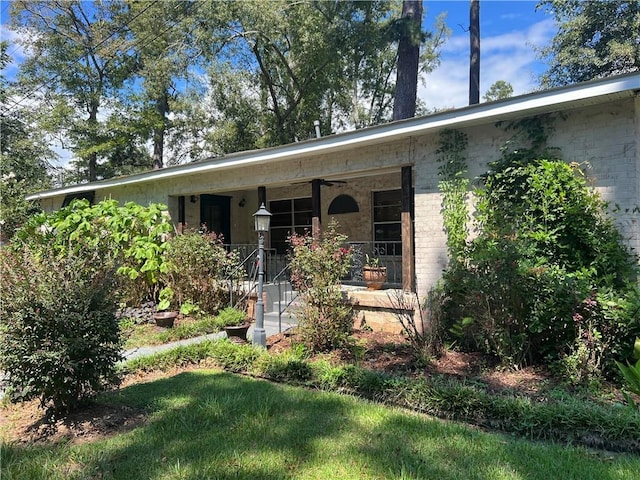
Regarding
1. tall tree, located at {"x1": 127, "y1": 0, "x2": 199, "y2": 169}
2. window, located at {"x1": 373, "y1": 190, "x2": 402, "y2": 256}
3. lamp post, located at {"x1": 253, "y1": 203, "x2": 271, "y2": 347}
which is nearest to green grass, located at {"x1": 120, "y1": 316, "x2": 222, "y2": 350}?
lamp post, located at {"x1": 253, "y1": 203, "x2": 271, "y2": 347}

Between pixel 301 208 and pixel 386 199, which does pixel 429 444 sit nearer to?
pixel 386 199

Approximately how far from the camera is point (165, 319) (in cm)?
823

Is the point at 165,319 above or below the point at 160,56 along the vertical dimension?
below

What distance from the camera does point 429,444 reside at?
→ 3.28 metres

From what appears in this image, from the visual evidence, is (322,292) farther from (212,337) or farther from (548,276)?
(548,276)

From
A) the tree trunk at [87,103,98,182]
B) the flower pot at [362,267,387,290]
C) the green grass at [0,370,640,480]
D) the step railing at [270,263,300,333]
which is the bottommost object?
the green grass at [0,370,640,480]

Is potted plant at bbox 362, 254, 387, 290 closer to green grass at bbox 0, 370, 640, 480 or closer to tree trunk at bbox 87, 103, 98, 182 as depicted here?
green grass at bbox 0, 370, 640, 480

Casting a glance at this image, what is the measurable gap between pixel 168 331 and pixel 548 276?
6343 mm

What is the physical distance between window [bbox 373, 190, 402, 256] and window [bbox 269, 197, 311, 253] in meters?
2.30

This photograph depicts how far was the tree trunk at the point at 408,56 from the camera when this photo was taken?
12977mm

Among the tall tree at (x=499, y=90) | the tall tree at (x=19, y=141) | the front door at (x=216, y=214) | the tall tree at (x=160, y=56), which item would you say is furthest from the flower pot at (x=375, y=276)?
the tall tree at (x=499, y=90)

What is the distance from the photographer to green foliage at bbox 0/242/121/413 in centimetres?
362

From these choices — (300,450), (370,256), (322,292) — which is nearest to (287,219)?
(370,256)

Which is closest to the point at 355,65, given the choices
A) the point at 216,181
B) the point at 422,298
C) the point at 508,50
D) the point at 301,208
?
the point at 508,50
